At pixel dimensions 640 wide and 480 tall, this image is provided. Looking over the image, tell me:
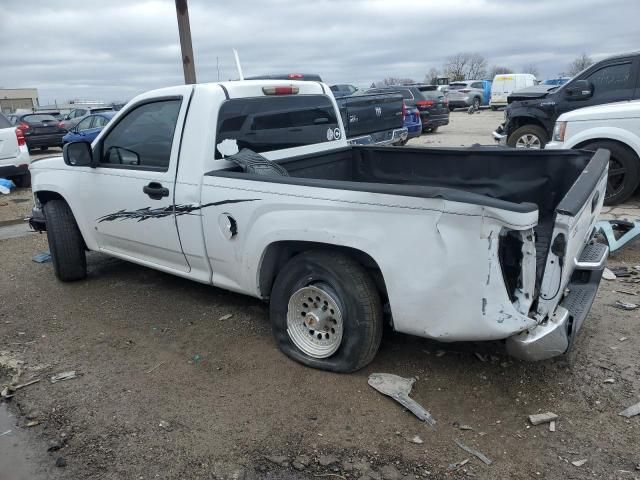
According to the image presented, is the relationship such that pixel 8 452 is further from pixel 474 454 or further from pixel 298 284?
pixel 474 454

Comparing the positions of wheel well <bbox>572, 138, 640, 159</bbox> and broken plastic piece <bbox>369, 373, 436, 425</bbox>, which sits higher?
wheel well <bbox>572, 138, 640, 159</bbox>

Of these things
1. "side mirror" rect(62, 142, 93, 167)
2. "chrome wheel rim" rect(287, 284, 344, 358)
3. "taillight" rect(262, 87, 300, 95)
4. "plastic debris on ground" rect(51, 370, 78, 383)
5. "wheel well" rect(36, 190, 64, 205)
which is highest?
"taillight" rect(262, 87, 300, 95)

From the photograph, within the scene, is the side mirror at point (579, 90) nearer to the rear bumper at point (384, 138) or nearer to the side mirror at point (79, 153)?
→ the rear bumper at point (384, 138)

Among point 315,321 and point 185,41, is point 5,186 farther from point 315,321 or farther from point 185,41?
point 315,321

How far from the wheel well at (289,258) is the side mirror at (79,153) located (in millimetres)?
2054

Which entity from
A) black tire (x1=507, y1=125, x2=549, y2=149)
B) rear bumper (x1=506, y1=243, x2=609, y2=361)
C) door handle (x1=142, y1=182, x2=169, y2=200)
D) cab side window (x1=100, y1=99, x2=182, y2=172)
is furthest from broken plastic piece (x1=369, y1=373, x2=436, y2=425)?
black tire (x1=507, y1=125, x2=549, y2=149)

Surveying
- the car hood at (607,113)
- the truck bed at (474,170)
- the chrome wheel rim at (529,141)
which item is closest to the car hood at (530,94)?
the chrome wheel rim at (529,141)

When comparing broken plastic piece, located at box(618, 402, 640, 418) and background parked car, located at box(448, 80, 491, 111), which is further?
background parked car, located at box(448, 80, 491, 111)

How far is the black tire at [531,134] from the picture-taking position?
33.2ft

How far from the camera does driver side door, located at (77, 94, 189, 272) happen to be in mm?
4125

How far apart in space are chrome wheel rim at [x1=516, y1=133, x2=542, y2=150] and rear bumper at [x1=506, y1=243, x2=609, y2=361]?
23.9 ft

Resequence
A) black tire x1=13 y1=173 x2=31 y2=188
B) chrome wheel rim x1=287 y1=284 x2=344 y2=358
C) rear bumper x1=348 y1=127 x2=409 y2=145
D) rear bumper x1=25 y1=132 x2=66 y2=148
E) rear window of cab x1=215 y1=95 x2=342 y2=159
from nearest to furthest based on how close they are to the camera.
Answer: chrome wheel rim x1=287 y1=284 x2=344 y2=358 < rear window of cab x1=215 y1=95 x2=342 y2=159 < rear bumper x1=348 y1=127 x2=409 y2=145 < black tire x1=13 y1=173 x2=31 y2=188 < rear bumper x1=25 y1=132 x2=66 y2=148

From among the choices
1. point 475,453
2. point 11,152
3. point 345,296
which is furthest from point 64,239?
point 11,152

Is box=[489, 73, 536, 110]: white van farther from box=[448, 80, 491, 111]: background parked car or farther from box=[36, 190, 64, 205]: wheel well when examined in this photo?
box=[36, 190, 64, 205]: wheel well
